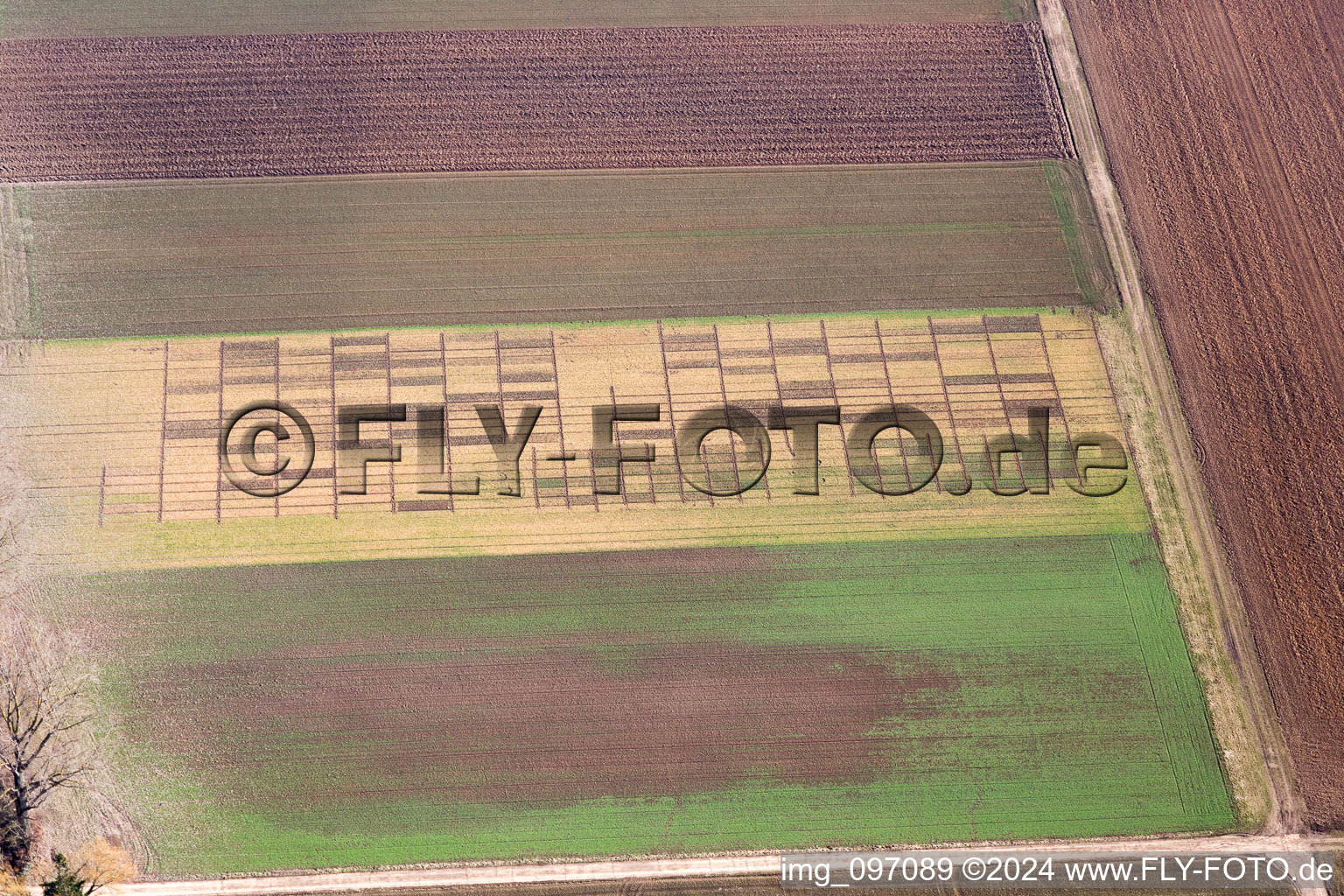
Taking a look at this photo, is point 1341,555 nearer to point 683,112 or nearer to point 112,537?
point 683,112

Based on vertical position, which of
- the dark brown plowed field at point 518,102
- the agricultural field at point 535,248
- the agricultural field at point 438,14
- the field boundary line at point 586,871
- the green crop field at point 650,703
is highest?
the agricultural field at point 438,14

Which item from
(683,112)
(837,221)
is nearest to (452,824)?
(837,221)

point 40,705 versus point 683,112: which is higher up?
point 683,112

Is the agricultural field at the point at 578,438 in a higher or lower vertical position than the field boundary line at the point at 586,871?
higher

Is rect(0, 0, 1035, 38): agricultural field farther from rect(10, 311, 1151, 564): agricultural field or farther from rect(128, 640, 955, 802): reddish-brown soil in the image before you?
rect(128, 640, 955, 802): reddish-brown soil

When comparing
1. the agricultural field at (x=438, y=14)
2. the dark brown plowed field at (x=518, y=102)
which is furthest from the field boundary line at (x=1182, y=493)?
the agricultural field at (x=438, y=14)

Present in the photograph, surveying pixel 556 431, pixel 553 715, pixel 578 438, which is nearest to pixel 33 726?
pixel 553 715

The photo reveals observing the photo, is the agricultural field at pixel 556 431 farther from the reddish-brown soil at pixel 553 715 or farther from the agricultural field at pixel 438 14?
the agricultural field at pixel 438 14

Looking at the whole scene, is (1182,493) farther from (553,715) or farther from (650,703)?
(553,715)
